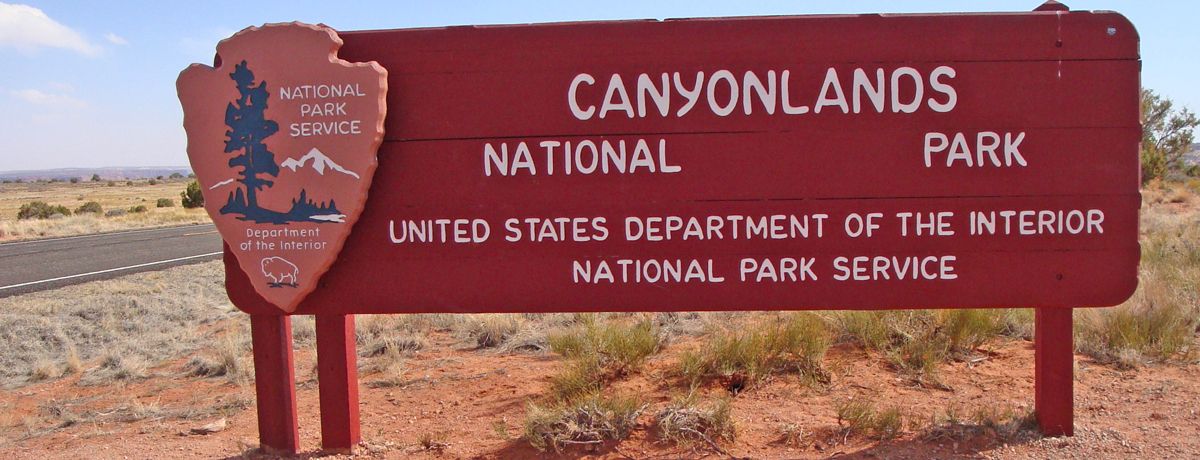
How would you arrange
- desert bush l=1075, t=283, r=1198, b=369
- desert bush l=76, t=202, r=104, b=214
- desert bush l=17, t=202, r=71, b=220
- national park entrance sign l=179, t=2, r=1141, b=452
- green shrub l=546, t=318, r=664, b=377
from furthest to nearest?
desert bush l=76, t=202, r=104, b=214 < desert bush l=17, t=202, r=71, b=220 < green shrub l=546, t=318, r=664, b=377 < desert bush l=1075, t=283, r=1198, b=369 < national park entrance sign l=179, t=2, r=1141, b=452

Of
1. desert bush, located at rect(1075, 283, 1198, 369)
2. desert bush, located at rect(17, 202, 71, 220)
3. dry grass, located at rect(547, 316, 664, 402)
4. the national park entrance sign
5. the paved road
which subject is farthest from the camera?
desert bush, located at rect(17, 202, 71, 220)

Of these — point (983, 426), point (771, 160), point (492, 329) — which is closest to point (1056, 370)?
point (983, 426)

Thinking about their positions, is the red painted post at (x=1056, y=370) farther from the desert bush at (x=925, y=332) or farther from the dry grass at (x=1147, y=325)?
the dry grass at (x=1147, y=325)

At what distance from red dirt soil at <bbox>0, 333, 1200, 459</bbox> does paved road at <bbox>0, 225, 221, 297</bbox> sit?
7444mm

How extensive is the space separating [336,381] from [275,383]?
1.01 ft

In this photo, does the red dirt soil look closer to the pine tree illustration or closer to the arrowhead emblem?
the arrowhead emblem

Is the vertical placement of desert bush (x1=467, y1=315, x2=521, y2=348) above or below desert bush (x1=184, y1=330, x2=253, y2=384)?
above

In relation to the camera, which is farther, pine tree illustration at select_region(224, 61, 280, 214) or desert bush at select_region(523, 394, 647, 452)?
desert bush at select_region(523, 394, 647, 452)

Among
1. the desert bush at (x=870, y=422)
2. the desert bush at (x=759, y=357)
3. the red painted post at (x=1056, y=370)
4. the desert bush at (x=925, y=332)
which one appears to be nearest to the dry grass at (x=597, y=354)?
the desert bush at (x=759, y=357)

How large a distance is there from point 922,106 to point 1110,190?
3.08ft

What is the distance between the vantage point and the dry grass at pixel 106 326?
21.1ft

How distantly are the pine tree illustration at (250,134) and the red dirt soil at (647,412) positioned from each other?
1.40m

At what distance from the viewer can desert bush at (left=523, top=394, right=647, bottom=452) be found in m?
3.79

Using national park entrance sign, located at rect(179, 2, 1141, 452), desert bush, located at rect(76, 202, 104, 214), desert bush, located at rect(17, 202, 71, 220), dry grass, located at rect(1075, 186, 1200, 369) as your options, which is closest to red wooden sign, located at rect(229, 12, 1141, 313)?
national park entrance sign, located at rect(179, 2, 1141, 452)
